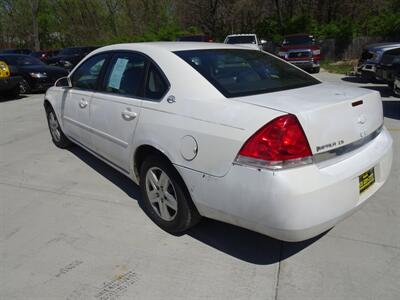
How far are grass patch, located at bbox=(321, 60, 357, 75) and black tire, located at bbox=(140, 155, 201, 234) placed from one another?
14.6 metres

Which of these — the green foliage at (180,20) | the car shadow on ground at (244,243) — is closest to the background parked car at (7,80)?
the car shadow on ground at (244,243)

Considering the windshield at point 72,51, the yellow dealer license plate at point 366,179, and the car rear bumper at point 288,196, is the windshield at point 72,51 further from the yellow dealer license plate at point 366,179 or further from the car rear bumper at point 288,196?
the yellow dealer license plate at point 366,179

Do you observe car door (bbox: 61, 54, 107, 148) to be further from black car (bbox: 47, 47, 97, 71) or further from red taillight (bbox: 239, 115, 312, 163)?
black car (bbox: 47, 47, 97, 71)

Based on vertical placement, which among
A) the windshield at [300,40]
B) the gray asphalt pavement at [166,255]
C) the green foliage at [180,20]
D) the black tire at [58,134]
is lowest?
the gray asphalt pavement at [166,255]

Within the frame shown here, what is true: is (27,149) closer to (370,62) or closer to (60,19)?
(370,62)

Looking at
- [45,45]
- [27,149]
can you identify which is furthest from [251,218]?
[45,45]

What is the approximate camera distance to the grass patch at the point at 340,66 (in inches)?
667

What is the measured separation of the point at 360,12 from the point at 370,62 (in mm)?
18706

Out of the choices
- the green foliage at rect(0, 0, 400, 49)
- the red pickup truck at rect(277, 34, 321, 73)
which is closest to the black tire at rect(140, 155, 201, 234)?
the red pickup truck at rect(277, 34, 321, 73)

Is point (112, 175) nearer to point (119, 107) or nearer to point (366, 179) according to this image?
point (119, 107)

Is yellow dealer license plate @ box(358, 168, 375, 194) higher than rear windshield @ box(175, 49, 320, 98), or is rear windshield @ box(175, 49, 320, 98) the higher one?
rear windshield @ box(175, 49, 320, 98)

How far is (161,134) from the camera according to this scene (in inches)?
117

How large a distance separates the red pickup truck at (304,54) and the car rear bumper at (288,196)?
15105 millimetres

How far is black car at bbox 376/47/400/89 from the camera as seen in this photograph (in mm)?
8812
